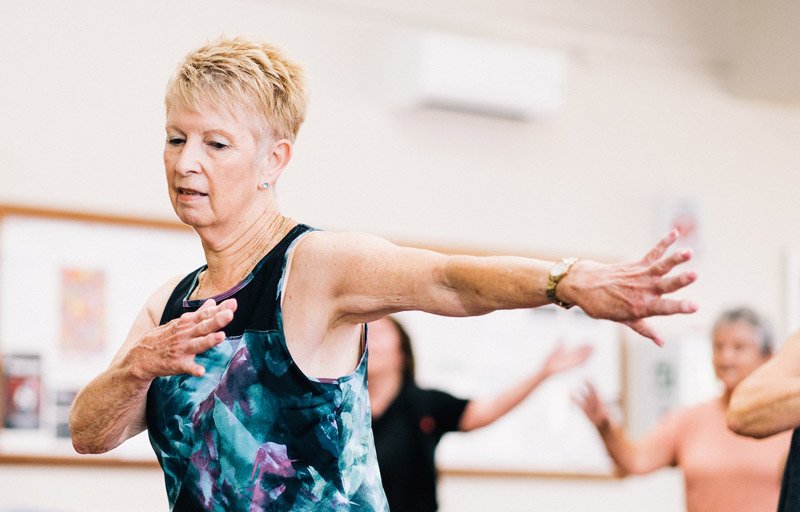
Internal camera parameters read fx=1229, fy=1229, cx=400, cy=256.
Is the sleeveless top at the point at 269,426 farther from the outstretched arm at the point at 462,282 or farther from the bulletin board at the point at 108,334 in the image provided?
the bulletin board at the point at 108,334

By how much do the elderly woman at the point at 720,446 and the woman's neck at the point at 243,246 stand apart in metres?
1.76

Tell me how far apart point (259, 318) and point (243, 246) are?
15 cm

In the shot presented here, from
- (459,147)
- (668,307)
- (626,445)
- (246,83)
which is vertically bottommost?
(626,445)

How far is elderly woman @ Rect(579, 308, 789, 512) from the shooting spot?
10.5ft

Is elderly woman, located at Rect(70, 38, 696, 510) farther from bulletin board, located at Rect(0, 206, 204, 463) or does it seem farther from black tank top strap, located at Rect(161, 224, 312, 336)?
bulletin board, located at Rect(0, 206, 204, 463)

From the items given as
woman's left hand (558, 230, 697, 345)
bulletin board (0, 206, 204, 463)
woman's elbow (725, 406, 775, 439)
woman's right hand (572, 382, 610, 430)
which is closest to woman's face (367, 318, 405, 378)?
woman's right hand (572, 382, 610, 430)

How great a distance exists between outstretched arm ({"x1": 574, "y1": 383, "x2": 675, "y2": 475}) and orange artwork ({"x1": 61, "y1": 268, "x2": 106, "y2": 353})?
1.68 metres

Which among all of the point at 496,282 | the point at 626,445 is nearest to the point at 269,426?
the point at 496,282

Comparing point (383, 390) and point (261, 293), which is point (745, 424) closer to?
point (261, 293)

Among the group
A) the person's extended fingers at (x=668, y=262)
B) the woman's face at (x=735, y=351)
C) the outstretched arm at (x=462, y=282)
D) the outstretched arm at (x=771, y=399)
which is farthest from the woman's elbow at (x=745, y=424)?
the woman's face at (x=735, y=351)

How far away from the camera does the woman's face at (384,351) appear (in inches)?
144

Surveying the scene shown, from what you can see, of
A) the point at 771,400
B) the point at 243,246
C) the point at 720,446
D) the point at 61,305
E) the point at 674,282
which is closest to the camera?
the point at 674,282

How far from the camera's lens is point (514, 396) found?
147 inches

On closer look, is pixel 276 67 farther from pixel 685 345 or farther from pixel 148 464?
pixel 685 345
